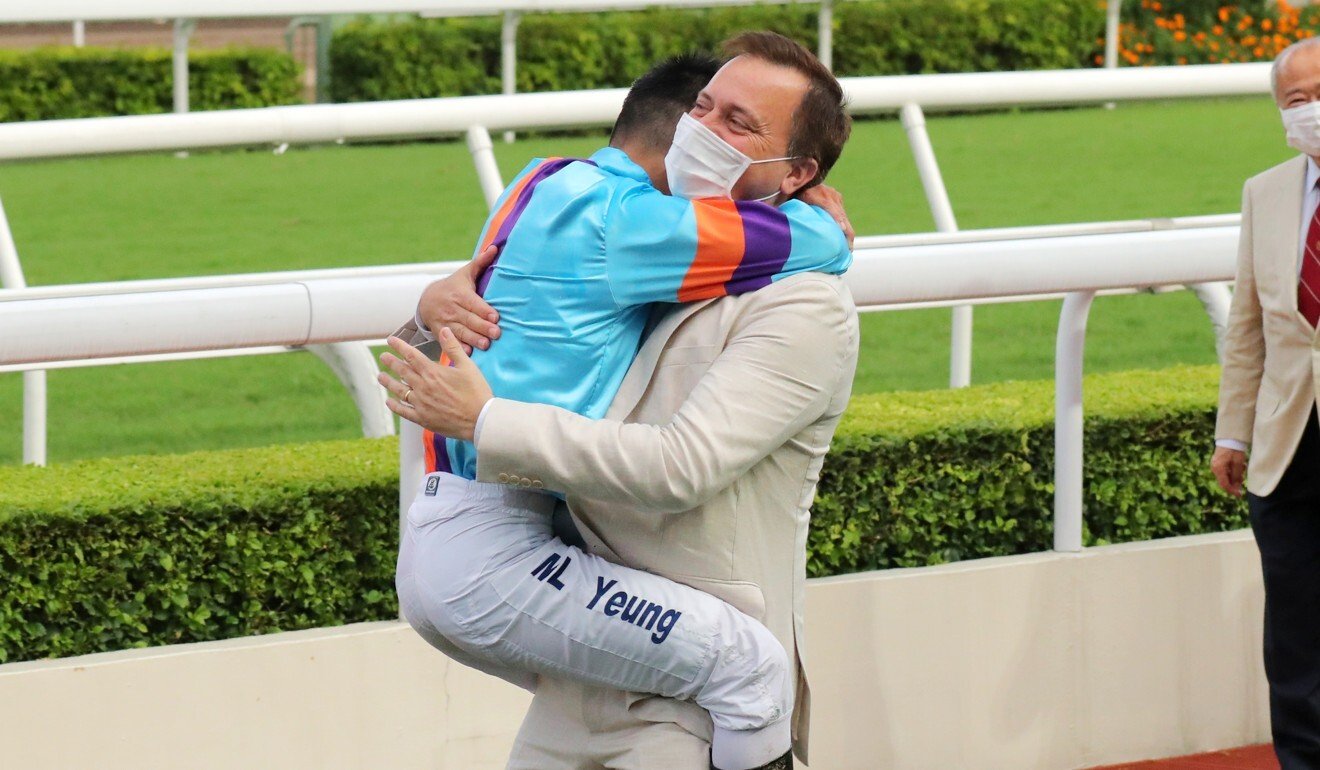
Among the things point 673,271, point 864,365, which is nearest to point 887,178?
point 864,365

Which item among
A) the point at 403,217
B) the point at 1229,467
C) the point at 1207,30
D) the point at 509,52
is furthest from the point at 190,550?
the point at 1207,30

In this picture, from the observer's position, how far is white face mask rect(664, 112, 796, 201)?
2354 mm

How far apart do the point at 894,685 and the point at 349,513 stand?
1.22 metres

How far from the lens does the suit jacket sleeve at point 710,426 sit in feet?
7.23

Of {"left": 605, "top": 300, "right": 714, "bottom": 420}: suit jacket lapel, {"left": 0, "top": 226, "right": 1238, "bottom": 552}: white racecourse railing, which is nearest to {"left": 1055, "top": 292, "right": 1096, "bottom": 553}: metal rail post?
{"left": 0, "top": 226, "right": 1238, "bottom": 552}: white racecourse railing

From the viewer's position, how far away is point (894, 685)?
3.97 metres

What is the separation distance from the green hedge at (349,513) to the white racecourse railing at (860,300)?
0.21 metres

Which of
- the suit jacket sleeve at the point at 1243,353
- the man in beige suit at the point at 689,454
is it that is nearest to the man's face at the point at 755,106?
the man in beige suit at the point at 689,454

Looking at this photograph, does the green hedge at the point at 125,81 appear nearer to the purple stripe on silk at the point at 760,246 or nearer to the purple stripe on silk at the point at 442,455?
the purple stripe on silk at the point at 442,455

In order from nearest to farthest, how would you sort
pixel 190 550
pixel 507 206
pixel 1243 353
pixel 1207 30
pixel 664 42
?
pixel 507 206 → pixel 190 550 → pixel 1243 353 → pixel 664 42 → pixel 1207 30

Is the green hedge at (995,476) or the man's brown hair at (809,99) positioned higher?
the man's brown hair at (809,99)

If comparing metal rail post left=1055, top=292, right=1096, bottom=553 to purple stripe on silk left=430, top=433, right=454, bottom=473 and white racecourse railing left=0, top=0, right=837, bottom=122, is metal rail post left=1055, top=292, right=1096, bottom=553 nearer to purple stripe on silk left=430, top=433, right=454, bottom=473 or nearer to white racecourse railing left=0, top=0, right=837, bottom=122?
purple stripe on silk left=430, top=433, right=454, bottom=473

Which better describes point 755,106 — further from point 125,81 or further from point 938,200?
point 125,81

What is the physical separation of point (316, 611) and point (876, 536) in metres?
1.27
